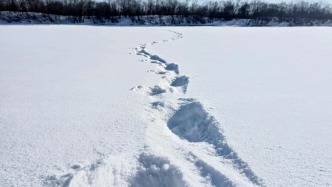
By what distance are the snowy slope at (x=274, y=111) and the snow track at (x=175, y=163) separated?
0.13 meters

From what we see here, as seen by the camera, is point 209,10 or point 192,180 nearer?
point 192,180

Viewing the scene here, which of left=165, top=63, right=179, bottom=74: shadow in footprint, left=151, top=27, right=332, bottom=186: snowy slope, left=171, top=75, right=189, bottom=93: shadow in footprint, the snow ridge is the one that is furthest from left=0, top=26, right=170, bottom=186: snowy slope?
left=151, top=27, right=332, bottom=186: snowy slope

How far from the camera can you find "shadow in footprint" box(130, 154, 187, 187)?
82.1 inches

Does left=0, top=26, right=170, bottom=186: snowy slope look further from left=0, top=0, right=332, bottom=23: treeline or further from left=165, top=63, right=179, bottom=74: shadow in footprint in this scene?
left=0, top=0, right=332, bottom=23: treeline

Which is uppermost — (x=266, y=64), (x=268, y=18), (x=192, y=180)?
(x=268, y=18)

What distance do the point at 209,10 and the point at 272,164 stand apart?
1782 inches

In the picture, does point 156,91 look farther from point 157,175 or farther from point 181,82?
point 157,175

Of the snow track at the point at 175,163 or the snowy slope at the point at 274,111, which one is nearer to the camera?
the snow track at the point at 175,163

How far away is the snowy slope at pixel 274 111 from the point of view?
83.3 inches

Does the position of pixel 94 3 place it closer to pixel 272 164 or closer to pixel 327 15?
pixel 327 15

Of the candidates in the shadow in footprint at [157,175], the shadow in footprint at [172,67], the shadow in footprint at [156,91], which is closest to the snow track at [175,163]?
the shadow in footprint at [157,175]

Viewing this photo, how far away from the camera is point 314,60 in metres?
6.84

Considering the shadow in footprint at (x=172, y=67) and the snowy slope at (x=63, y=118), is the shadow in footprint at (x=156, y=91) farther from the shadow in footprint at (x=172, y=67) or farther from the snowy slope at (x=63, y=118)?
the shadow in footprint at (x=172, y=67)

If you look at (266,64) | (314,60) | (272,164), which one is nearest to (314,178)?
(272,164)
